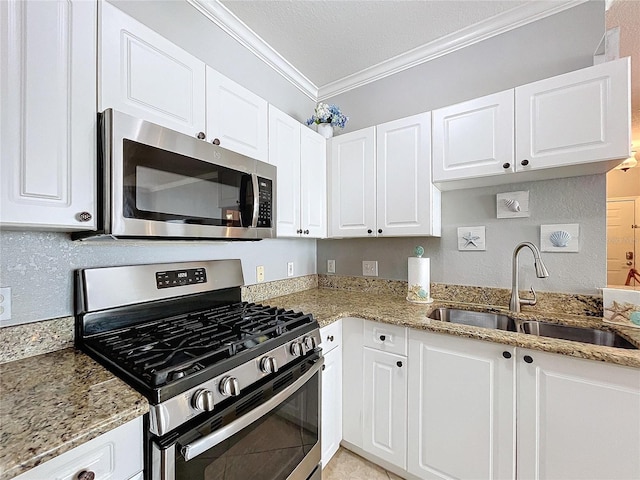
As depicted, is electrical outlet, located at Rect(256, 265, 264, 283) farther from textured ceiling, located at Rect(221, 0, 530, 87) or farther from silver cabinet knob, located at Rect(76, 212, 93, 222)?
textured ceiling, located at Rect(221, 0, 530, 87)

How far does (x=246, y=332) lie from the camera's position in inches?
43.4

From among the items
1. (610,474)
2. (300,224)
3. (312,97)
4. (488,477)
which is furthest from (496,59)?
(488,477)

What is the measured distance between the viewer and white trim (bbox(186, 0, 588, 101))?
1621 millimetres

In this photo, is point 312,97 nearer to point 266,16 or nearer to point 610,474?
point 266,16

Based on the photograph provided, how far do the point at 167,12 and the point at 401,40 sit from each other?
147 cm

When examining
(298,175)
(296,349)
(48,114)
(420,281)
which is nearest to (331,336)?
(296,349)

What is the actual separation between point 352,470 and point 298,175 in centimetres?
184

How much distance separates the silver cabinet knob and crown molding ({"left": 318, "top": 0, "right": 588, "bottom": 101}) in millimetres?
2166

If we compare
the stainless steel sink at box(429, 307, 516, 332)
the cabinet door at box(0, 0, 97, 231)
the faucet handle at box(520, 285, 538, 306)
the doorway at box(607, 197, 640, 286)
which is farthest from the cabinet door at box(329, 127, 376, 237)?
the doorway at box(607, 197, 640, 286)

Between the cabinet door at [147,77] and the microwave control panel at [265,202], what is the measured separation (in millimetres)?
375

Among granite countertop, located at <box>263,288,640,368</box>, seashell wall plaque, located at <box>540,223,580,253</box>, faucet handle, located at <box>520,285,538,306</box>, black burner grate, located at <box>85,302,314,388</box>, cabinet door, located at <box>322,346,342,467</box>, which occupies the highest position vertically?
seashell wall plaque, located at <box>540,223,580,253</box>

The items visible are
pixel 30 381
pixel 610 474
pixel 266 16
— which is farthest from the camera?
pixel 266 16

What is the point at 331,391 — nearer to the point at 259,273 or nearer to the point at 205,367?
the point at 259,273

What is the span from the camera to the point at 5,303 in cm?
93
